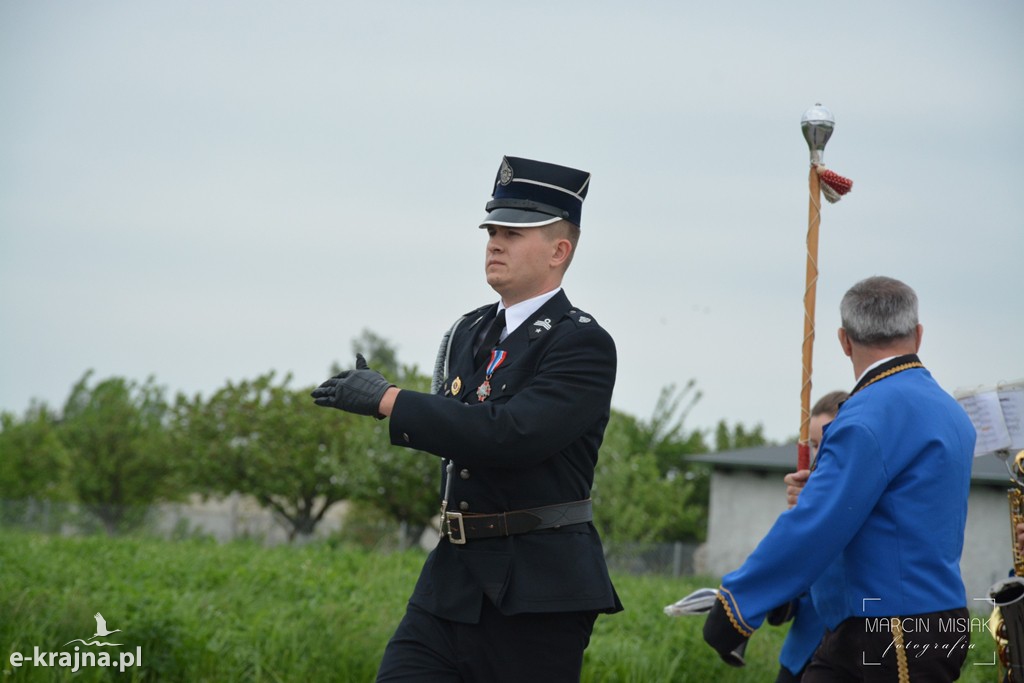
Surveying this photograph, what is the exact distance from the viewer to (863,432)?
4.02 m

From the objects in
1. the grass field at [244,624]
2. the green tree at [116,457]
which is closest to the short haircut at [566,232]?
the grass field at [244,624]

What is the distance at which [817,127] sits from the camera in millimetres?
4828

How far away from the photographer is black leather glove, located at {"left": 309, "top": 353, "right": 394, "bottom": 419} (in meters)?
3.60

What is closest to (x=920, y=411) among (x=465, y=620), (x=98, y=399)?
(x=465, y=620)

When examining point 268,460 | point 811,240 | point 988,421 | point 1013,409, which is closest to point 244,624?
point 811,240

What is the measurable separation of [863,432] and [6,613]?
17.0 ft

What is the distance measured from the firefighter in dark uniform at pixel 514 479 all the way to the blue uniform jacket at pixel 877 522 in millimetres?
542

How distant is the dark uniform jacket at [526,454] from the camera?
3639mm

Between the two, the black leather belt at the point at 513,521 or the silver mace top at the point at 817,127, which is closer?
the black leather belt at the point at 513,521

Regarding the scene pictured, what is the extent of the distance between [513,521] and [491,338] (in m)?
0.67

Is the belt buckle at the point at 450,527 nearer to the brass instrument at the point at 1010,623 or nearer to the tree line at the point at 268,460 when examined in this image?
the brass instrument at the point at 1010,623

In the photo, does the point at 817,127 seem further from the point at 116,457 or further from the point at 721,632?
the point at 116,457

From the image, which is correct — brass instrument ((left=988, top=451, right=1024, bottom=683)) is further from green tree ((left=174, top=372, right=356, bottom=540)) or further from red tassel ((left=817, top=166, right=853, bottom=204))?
green tree ((left=174, top=372, right=356, bottom=540))

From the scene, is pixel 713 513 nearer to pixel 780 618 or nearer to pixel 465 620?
pixel 780 618
